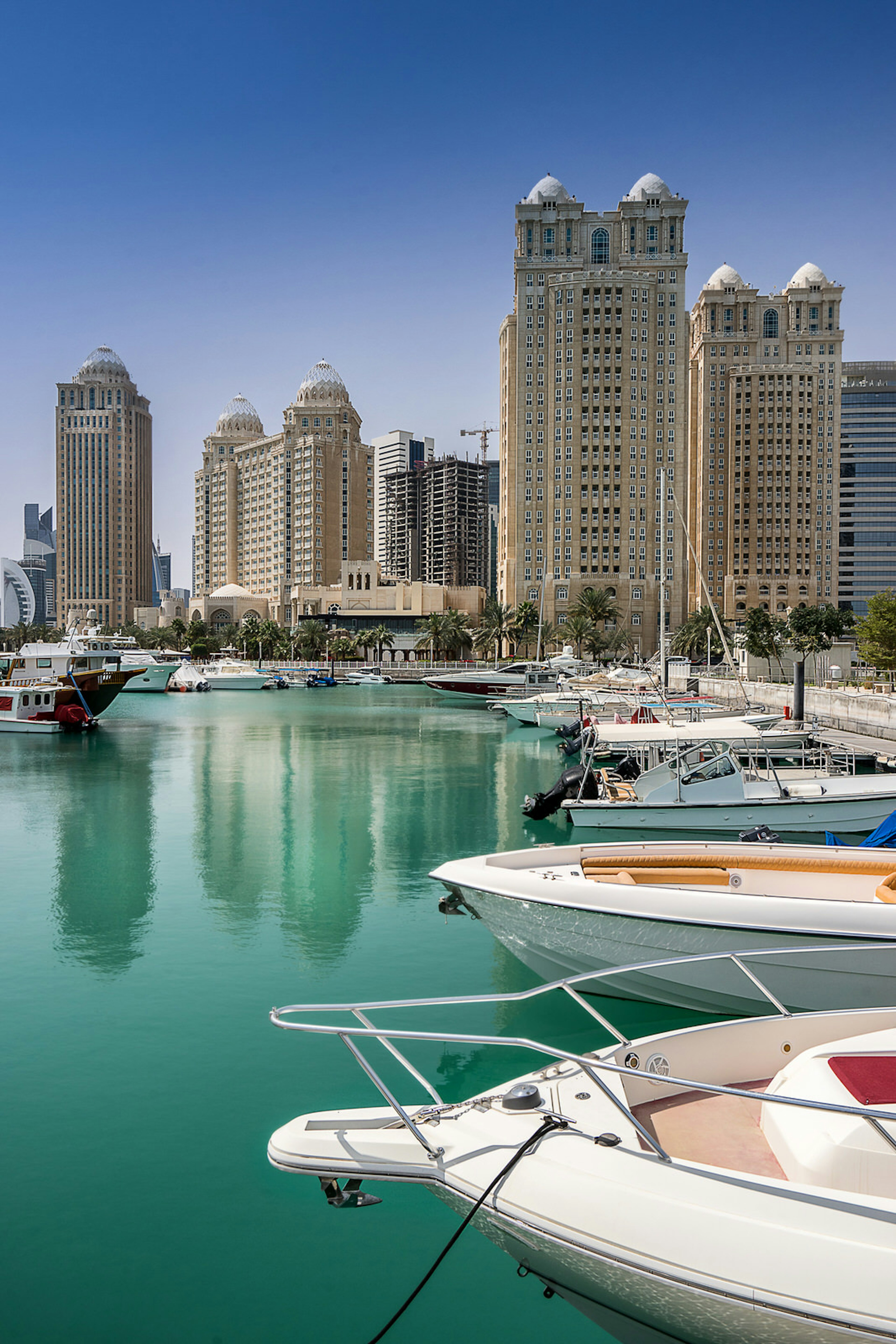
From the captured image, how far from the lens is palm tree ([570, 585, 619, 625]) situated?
105000mm

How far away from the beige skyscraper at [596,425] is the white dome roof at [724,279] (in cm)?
4339

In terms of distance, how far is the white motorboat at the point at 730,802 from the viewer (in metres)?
20.3

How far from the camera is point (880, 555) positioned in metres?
158

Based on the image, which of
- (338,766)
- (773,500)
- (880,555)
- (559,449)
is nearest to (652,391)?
(559,449)

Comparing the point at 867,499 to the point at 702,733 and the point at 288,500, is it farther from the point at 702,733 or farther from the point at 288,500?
the point at 702,733

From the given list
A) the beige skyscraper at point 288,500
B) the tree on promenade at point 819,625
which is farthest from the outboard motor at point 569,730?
the beige skyscraper at point 288,500

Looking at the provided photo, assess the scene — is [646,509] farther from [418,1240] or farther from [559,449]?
[418,1240]

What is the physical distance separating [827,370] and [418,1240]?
6870 inches

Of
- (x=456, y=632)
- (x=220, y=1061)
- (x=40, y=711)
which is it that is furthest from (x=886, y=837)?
(x=456, y=632)

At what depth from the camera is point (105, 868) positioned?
2016 centimetres

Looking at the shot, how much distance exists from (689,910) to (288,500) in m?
169

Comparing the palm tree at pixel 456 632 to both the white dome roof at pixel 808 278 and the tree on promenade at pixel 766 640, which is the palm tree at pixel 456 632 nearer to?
the tree on promenade at pixel 766 640

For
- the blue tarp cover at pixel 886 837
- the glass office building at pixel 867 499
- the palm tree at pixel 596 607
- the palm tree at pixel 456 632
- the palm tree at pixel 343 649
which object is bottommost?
the blue tarp cover at pixel 886 837

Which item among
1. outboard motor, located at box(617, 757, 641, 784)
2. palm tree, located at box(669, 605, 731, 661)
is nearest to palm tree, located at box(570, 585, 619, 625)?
palm tree, located at box(669, 605, 731, 661)
